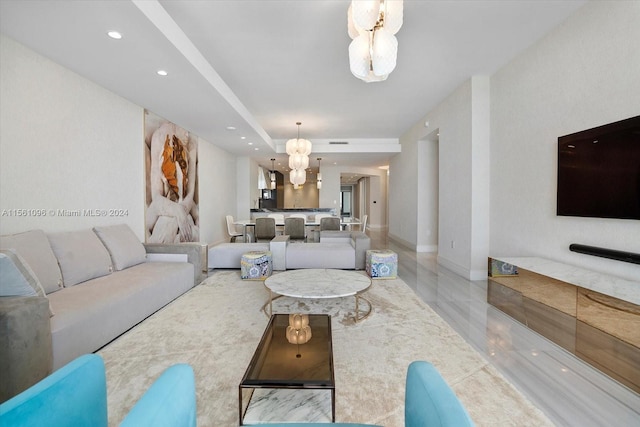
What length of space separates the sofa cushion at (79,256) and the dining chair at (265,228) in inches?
115

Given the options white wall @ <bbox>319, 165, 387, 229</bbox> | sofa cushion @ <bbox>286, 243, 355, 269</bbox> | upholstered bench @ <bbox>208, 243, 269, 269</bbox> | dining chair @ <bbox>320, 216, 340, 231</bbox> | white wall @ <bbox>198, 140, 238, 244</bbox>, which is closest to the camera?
sofa cushion @ <bbox>286, 243, 355, 269</bbox>

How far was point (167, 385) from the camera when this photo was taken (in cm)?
77

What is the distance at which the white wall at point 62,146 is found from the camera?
2.47 m

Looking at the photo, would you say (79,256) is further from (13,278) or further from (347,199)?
(347,199)

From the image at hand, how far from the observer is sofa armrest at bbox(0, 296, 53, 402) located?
1.45 meters

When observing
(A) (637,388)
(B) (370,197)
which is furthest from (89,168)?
(B) (370,197)

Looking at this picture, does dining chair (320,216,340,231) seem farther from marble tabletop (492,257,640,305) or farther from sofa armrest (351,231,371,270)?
marble tabletop (492,257,640,305)

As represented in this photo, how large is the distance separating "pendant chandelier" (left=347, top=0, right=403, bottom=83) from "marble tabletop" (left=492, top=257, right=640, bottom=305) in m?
2.16

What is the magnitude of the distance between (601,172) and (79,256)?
4667 mm

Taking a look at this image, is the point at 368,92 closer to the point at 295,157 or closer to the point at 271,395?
the point at 295,157

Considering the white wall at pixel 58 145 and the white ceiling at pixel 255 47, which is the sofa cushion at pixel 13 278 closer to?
the white wall at pixel 58 145

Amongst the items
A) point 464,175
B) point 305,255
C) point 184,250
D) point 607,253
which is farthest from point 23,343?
point 464,175

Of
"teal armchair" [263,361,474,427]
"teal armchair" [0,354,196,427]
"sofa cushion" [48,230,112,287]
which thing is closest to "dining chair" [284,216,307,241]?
"sofa cushion" [48,230,112,287]

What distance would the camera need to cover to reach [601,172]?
7.97ft
